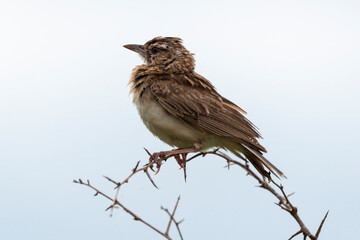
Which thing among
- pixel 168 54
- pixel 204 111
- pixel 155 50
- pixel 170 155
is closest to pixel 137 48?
pixel 155 50

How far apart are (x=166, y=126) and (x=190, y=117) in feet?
1.08

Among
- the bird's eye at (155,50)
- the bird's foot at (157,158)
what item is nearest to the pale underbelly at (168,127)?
the bird's foot at (157,158)

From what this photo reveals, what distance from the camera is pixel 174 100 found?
6121 mm

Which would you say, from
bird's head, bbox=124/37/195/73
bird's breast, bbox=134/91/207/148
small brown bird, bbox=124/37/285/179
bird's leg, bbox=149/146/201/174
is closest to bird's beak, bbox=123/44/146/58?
bird's head, bbox=124/37/195/73

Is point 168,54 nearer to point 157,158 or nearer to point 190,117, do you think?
point 190,117

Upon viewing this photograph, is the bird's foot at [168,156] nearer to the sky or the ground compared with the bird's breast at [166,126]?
nearer to the ground

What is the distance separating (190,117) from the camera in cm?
609

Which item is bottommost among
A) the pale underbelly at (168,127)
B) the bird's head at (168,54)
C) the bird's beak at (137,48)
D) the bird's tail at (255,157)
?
the bird's tail at (255,157)

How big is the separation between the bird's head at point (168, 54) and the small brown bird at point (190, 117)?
275 millimetres

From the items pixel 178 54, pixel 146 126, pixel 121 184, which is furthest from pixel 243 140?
pixel 121 184

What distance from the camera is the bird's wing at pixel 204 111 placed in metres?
5.97

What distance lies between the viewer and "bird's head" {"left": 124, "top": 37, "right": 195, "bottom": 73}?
6.87 metres

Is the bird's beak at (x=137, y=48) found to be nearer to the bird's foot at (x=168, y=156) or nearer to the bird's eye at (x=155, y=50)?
the bird's eye at (x=155, y=50)

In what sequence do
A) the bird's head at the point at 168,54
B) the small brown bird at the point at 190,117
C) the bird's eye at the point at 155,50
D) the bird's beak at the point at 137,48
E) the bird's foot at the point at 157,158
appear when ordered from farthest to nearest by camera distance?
the bird's beak at the point at 137,48, the bird's eye at the point at 155,50, the bird's head at the point at 168,54, the small brown bird at the point at 190,117, the bird's foot at the point at 157,158
